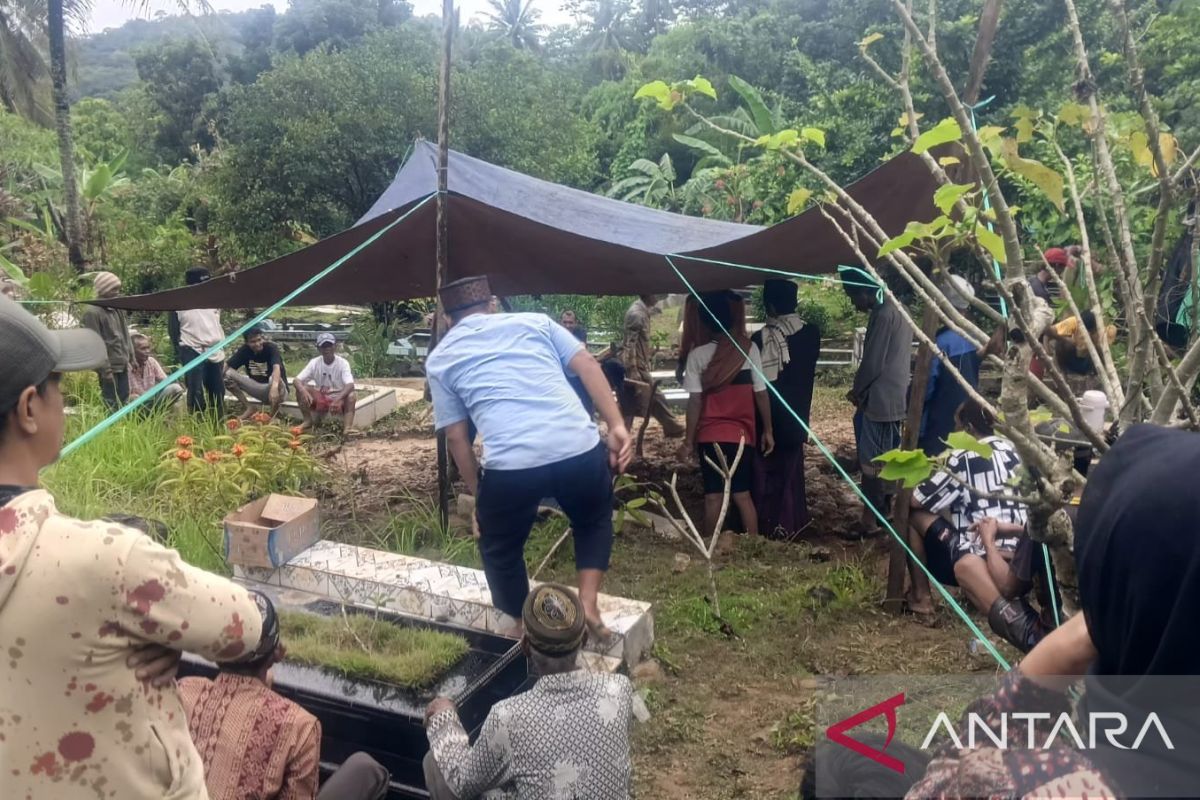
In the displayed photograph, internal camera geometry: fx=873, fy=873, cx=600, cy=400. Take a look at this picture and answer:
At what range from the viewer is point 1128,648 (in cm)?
92

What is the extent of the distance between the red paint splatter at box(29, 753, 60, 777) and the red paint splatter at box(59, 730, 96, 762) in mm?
15

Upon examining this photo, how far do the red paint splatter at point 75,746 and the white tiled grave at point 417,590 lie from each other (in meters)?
2.12

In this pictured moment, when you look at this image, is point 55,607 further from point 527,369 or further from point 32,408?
point 527,369

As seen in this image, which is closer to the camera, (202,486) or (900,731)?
(900,731)

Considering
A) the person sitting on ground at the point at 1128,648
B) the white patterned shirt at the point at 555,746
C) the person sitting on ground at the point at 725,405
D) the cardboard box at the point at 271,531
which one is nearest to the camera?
the person sitting on ground at the point at 1128,648

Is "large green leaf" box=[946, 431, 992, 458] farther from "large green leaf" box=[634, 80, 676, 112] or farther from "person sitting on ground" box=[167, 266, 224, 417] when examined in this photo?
"person sitting on ground" box=[167, 266, 224, 417]

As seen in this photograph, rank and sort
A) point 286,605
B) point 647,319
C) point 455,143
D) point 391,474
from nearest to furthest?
point 286,605
point 391,474
point 647,319
point 455,143

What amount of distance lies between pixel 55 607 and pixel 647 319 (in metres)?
6.00

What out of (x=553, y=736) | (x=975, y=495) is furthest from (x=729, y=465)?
(x=553, y=736)

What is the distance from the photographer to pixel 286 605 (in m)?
3.54

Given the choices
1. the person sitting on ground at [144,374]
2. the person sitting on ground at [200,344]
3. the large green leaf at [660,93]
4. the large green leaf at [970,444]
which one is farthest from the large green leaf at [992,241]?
the person sitting on ground at [200,344]

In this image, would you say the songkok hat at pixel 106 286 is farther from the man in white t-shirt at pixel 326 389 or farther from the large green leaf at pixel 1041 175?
the large green leaf at pixel 1041 175

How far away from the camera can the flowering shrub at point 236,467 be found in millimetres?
4676

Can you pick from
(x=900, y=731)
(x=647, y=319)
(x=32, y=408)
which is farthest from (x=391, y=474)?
(x=32, y=408)
